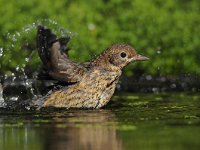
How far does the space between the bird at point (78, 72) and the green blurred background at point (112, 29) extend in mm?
2348

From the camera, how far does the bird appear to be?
14.0 meters

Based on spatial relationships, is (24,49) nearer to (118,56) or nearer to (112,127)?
(118,56)

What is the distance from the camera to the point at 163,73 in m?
17.4

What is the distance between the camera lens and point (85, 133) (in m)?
11.8

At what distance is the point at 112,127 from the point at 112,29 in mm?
5817

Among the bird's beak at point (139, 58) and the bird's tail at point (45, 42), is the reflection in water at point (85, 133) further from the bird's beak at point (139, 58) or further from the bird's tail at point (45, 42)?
the bird's beak at point (139, 58)

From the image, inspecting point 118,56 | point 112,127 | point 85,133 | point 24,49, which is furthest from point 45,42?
point 24,49

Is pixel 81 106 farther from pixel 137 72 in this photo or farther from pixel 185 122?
pixel 137 72

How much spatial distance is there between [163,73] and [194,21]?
1346mm

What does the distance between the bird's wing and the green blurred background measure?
250cm

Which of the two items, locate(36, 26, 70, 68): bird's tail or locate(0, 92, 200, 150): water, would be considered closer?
locate(0, 92, 200, 150): water

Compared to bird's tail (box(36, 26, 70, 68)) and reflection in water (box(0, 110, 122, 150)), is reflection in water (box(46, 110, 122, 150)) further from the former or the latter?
bird's tail (box(36, 26, 70, 68))

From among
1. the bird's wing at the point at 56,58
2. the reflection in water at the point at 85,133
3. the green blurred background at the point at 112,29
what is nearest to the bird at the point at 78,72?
the bird's wing at the point at 56,58

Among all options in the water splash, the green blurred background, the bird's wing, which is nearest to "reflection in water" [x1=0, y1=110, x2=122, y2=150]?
the bird's wing
